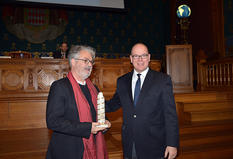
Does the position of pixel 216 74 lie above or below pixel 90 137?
above

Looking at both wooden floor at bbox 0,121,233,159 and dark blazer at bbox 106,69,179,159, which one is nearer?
dark blazer at bbox 106,69,179,159

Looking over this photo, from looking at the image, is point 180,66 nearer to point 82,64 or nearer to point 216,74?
point 216,74

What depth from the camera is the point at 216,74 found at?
6.32m

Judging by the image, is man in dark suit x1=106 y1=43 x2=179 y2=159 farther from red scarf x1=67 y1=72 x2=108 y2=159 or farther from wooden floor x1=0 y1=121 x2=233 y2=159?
wooden floor x1=0 y1=121 x2=233 y2=159

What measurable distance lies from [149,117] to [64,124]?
32.5 inches

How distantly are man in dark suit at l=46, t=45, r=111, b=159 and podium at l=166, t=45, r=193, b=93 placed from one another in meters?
4.37

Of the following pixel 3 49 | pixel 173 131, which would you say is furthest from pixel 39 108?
pixel 3 49

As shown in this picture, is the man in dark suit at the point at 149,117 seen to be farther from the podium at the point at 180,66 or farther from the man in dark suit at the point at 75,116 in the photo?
the podium at the point at 180,66

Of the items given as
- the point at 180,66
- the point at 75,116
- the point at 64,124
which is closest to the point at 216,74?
the point at 180,66

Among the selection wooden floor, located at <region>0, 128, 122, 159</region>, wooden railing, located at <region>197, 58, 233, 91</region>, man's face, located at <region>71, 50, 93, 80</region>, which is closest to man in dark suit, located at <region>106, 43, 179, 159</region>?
man's face, located at <region>71, 50, 93, 80</region>

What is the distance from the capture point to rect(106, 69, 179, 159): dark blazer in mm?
1789

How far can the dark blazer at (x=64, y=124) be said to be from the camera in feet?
4.94

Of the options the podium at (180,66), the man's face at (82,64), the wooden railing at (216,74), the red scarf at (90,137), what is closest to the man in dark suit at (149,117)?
the red scarf at (90,137)

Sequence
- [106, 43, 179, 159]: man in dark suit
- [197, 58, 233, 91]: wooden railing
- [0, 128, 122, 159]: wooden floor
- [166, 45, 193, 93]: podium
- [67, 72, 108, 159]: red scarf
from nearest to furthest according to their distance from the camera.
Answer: [67, 72, 108, 159]: red scarf, [106, 43, 179, 159]: man in dark suit, [0, 128, 122, 159]: wooden floor, [166, 45, 193, 93]: podium, [197, 58, 233, 91]: wooden railing
